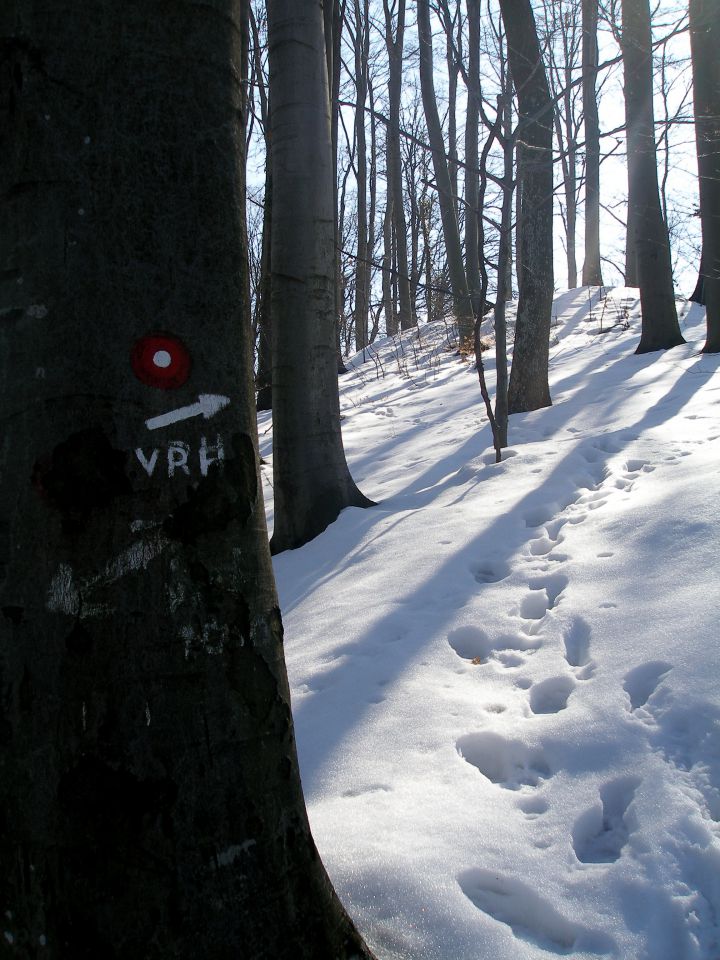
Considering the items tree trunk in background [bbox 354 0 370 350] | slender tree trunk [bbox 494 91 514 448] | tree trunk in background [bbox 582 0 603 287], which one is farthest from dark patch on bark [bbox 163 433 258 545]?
tree trunk in background [bbox 582 0 603 287]

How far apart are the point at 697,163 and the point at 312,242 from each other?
5.94 metres

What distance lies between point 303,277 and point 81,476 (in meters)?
3.84

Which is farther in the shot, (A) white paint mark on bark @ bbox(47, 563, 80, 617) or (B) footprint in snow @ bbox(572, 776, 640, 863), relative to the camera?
(B) footprint in snow @ bbox(572, 776, 640, 863)

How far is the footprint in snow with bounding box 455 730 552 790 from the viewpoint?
90.9 inches

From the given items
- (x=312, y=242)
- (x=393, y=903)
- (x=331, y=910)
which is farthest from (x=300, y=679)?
(x=312, y=242)

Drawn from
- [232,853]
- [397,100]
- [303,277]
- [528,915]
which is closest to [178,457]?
[232,853]

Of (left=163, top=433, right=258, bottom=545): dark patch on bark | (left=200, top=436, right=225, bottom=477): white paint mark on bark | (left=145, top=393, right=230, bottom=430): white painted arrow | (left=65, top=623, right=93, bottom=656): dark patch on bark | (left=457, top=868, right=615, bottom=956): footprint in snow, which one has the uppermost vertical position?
(left=145, top=393, right=230, bottom=430): white painted arrow

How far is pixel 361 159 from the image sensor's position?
19125 mm

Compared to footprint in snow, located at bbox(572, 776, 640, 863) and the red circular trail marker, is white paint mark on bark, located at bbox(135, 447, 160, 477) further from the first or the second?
footprint in snow, located at bbox(572, 776, 640, 863)

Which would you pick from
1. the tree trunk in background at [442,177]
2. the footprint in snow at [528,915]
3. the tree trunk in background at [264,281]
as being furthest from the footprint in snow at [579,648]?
the tree trunk in background at [442,177]

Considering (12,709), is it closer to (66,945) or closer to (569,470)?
(66,945)

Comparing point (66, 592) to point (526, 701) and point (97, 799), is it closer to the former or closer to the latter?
point (97, 799)

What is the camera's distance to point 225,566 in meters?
1.29

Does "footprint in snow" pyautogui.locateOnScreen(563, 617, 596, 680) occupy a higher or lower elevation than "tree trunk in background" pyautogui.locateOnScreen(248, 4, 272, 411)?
lower
